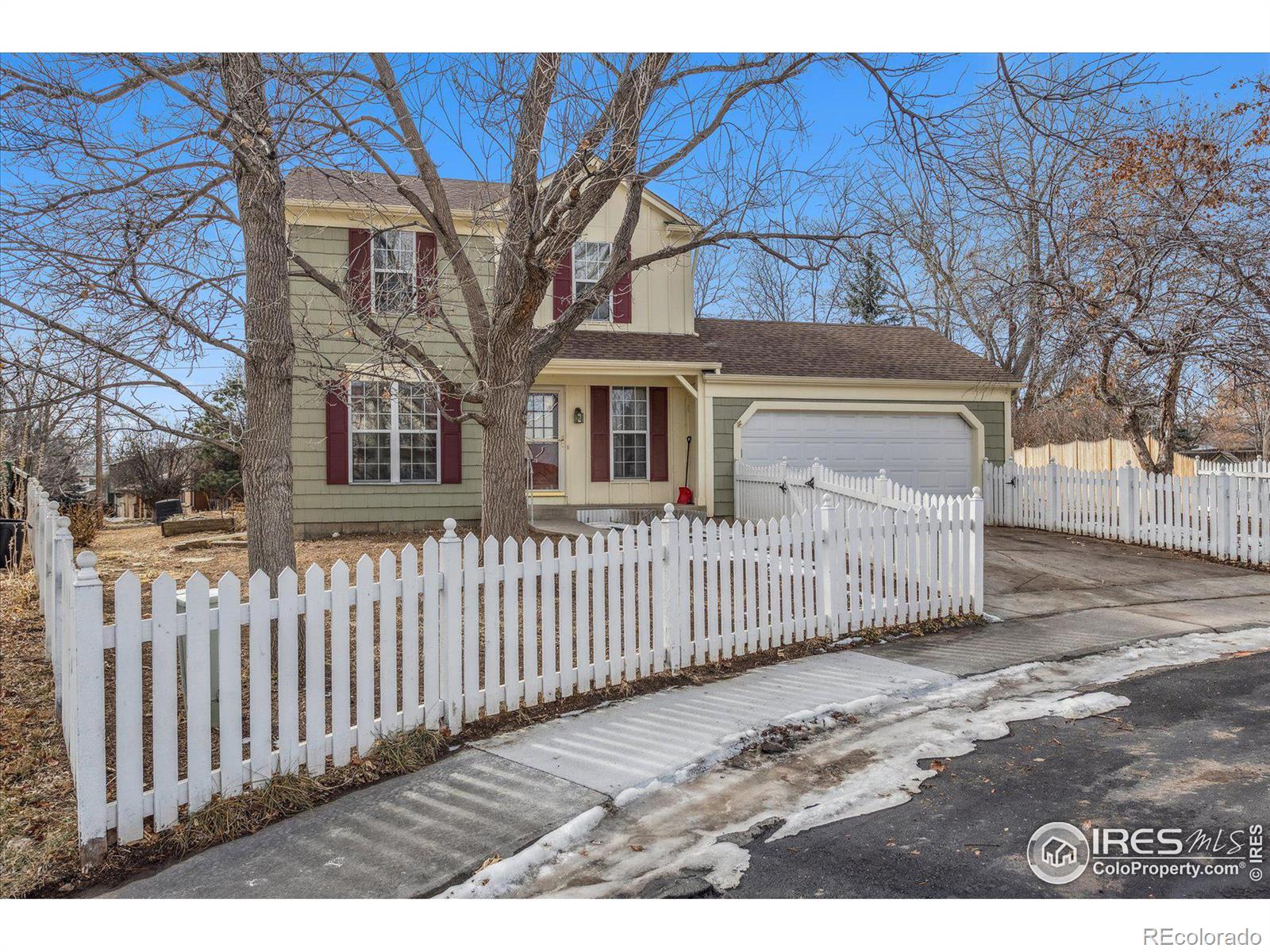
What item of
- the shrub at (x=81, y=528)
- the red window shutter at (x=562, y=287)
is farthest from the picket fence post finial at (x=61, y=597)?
the red window shutter at (x=562, y=287)

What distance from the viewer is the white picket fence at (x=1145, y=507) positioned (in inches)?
448

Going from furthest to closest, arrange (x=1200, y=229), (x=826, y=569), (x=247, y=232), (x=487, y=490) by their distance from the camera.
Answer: (x=1200, y=229), (x=487, y=490), (x=826, y=569), (x=247, y=232)

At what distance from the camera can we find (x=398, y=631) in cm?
648

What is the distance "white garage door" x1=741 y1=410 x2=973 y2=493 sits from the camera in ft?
49.0

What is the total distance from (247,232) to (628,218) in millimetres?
4248

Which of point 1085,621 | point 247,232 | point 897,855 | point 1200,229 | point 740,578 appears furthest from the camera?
point 1200,229

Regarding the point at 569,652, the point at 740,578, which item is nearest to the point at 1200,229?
the point at 740,578

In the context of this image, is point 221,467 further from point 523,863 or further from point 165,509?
point 523,863

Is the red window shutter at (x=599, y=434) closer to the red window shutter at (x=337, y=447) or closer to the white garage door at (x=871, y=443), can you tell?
the white garage door at (x=871, y=443)

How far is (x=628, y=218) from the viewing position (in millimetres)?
8922

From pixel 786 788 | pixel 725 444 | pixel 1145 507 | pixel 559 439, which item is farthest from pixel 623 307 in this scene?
pixel 786 788

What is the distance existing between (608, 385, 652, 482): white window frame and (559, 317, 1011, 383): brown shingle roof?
3.46 feet

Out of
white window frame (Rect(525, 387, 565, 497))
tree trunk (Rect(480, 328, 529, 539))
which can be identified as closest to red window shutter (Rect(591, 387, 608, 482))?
white window frame (Rect(525, 387, 565, 497))
